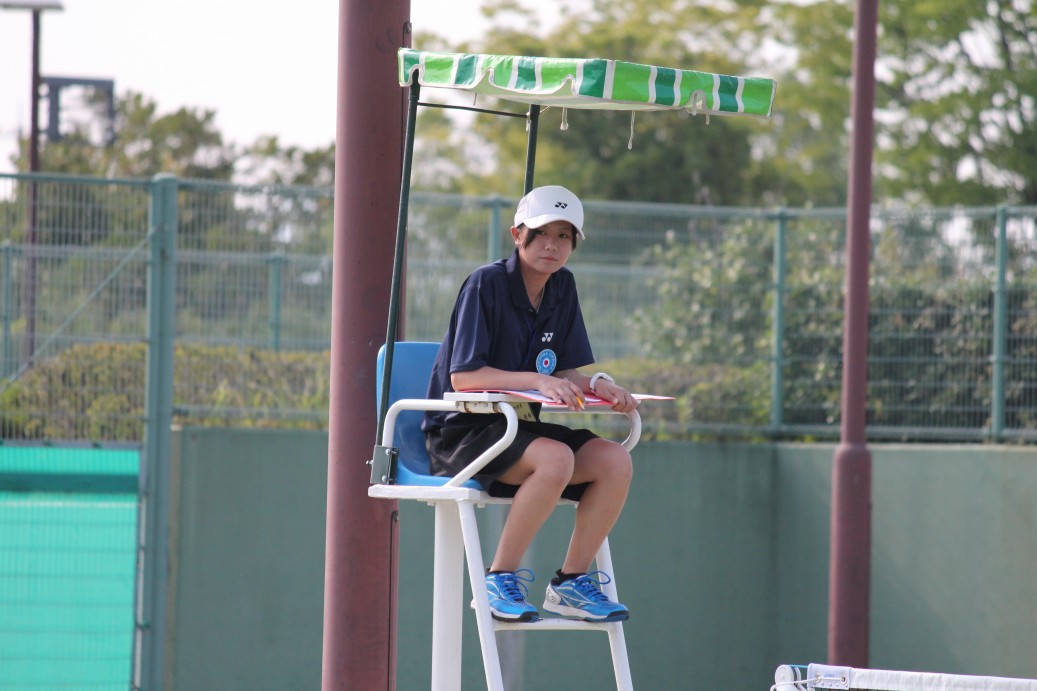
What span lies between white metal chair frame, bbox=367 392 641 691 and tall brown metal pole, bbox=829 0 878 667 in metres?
3.68

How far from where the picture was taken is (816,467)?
903 centimetres

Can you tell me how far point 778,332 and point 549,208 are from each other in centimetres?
495

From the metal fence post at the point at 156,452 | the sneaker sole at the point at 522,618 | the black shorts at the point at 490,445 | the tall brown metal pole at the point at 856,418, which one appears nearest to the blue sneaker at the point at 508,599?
the sneaker sole at the point at 522,618

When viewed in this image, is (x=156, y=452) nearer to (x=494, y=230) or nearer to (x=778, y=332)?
(x=494, y=230)

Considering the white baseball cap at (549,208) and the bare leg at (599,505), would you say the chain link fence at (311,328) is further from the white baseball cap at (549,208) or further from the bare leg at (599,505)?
the bare leg at (599,505)

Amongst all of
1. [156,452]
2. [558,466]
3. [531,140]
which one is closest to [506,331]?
[558,466]

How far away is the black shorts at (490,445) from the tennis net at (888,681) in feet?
2.97

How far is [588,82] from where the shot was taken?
13.1 feet

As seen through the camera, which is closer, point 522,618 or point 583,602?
point 522,618

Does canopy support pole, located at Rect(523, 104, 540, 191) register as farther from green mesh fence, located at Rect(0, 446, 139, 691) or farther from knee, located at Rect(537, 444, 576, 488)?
green mesh fence, located at Rect(0, 446, 139, 691)

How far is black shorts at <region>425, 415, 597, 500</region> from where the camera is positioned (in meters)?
4.43

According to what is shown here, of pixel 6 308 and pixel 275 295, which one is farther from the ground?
pixel 275 295

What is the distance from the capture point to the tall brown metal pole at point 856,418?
26.2 feet

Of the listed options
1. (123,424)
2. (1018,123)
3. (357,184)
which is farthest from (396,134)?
(1018,123)
